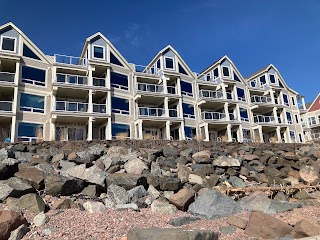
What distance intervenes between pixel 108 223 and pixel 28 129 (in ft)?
68.9

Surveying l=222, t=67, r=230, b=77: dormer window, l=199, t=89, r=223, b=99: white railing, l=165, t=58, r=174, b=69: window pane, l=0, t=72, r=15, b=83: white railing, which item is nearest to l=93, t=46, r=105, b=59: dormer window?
l=165, t=58, r=174, b=69: window pane

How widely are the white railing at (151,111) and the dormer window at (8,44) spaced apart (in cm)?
1475

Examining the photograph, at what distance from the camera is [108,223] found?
857 centimetres

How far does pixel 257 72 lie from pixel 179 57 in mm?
17608

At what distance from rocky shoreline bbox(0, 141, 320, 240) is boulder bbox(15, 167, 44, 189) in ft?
0.13

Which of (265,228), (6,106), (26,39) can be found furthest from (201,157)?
(26,39)

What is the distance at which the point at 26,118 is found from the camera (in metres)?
26.2

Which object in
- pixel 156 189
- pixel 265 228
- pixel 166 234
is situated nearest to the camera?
pixel 166 234

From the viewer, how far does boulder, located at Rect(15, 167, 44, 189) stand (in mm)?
11461

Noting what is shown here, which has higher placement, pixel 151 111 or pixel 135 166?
pixel 151 111

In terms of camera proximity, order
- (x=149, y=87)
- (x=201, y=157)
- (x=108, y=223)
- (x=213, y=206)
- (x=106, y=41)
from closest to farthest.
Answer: (x=108, y=223), (x=213, y=206), (x=201, y=157), (x=106, y=41), (x=149, y=87)

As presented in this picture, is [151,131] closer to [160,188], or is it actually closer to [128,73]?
[128,73]

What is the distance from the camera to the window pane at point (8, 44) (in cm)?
2719

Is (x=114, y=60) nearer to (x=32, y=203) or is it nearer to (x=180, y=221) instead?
(x=32, y=203)
